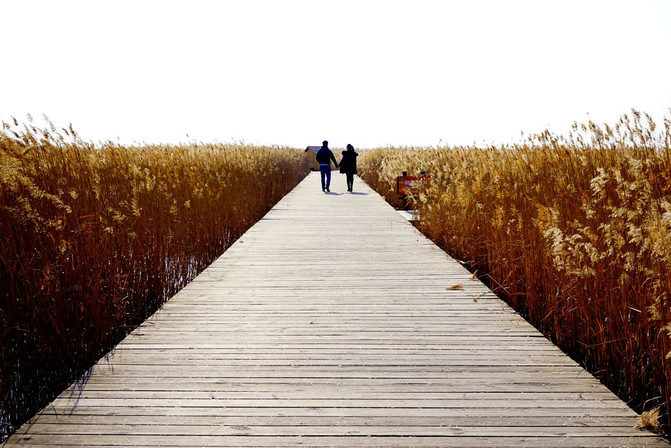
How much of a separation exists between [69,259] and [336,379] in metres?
2.24

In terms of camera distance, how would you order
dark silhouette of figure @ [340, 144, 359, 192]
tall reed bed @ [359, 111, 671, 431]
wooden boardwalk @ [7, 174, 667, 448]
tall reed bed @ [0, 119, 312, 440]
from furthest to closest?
dark silhouette of figure @ [340, 144, 359, 192]
tall reed bed @ [0, 119, 312, 440]
tall reed bed @ [359, 111, 671, 431]
wooden boardwalk @ [7, 174, 667, 448]

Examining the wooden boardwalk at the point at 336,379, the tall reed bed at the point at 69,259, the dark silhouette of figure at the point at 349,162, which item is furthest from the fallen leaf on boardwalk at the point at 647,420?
the dark silhouette of figure at the point at 349,162

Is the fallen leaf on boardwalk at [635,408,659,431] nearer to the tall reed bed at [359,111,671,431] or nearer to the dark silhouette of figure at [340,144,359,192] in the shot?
the tall reed bed at [359,111,671,431]

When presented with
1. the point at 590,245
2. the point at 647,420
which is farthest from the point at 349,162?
the point at 647,420

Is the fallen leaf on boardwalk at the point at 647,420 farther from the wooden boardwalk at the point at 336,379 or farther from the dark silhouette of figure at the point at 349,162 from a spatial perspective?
the dark silhouette of figure at the point at 349,162

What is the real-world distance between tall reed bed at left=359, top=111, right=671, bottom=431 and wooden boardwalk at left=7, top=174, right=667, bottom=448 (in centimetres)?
31

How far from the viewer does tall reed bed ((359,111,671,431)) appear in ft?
10.4

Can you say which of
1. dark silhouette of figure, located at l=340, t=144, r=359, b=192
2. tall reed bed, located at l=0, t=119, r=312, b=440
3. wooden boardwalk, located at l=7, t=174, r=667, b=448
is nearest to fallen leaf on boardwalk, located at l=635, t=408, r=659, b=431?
wooden boardwalk, located at l=7, t=174, r=667, b=448

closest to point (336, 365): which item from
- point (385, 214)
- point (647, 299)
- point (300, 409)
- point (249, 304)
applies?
point (300, 409)

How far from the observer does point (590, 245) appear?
10.9 feet

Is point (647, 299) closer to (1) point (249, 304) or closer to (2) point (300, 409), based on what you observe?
(2) point (300, 409)

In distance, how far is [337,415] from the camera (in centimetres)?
268

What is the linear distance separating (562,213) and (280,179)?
14949 mm

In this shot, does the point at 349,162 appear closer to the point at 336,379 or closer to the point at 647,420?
the point at 336,379
